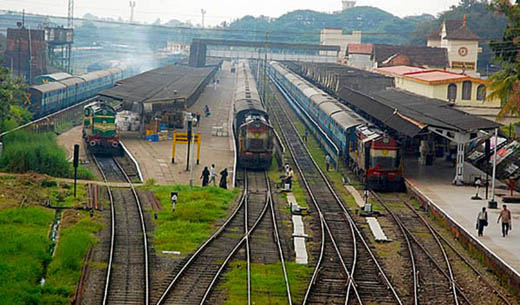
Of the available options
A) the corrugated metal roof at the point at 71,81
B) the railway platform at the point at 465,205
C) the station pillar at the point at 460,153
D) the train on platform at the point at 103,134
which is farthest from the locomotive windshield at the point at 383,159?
the corrugated metal roof at the point at 71,81

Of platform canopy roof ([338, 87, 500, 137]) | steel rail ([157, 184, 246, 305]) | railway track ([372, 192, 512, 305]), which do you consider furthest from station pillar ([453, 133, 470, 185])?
steel rail ([157, 184, 246, 305])

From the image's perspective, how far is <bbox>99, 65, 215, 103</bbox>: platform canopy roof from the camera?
46156 mm

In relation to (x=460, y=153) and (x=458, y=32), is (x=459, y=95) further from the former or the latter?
(x=458, y=32)

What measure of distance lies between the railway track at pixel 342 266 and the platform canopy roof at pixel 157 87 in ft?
63.4

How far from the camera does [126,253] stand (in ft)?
61.8

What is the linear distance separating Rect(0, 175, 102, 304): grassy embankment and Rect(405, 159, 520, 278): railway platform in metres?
10.8

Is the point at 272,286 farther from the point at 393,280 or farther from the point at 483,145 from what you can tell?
the point at 483,145

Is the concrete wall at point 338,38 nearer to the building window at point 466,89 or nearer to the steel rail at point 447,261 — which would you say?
the building window at point 466,89

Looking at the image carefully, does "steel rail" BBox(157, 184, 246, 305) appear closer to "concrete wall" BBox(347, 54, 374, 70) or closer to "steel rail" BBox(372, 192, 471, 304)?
"steel rail" BBox(372, 192, 471, 304)

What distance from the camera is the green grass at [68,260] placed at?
49.5 feet

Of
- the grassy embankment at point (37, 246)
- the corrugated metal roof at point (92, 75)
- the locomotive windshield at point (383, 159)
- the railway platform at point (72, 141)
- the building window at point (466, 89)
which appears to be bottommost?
the grassy embankment at point (37, 246)

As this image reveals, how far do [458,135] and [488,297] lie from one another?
1408cm

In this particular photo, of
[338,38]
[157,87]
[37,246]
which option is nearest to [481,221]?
[37,246]

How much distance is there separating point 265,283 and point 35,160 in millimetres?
16933
